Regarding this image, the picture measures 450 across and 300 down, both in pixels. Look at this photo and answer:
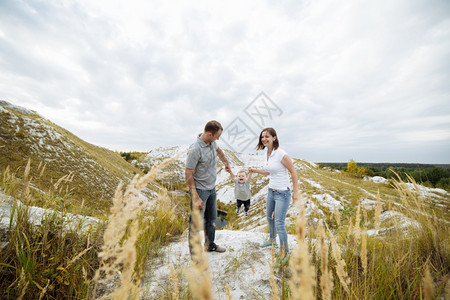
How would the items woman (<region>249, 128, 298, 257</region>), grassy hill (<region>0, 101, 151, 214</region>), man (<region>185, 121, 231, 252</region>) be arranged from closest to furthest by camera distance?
man (<region>185, 121, 231, 252</region>)
woman (<region>249, 128, 298, 257</region>)
grassy hill (<region>0, 101, 151, 214</region>)

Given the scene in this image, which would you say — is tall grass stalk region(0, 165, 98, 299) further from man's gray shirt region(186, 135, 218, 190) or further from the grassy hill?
the grassy hill

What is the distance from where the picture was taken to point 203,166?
3902 millimetres

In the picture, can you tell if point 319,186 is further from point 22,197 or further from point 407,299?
point 22,197

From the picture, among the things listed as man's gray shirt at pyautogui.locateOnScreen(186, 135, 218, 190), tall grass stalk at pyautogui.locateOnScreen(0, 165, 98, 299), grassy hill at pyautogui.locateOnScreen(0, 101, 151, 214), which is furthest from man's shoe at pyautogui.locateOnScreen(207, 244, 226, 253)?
grassy hill at pyautogui.locateOnScreen(0, 101, 151, 214)

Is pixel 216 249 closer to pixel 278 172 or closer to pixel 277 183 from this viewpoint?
pixel 277 183

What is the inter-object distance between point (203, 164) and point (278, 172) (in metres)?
1.66

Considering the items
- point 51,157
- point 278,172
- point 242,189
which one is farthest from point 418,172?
point 51,157

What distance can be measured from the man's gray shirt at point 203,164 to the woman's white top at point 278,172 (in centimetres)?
133

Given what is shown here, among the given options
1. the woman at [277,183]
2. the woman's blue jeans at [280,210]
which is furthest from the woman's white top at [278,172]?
the woman's blue jeans at [280,210]

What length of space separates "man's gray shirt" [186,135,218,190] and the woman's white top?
1.33 meters

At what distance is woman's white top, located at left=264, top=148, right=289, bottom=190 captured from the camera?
4.00 meters

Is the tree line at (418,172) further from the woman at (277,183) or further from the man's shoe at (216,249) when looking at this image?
the man's shoe at (216,249)

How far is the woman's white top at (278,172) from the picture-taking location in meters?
4.00

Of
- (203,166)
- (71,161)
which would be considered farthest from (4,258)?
(71,161)
